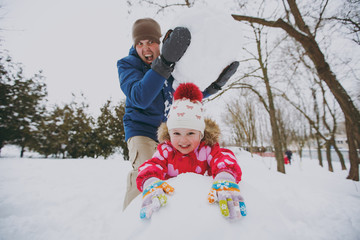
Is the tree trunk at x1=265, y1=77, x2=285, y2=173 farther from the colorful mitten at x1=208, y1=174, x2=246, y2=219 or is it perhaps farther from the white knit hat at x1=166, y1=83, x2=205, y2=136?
the colorful mitten at x1=208, y1=174, x2=246, y2=219

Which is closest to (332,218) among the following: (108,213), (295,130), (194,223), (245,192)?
(245,192)

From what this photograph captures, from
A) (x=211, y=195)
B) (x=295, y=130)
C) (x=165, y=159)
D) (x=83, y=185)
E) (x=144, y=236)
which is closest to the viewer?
(x=144, y=236)

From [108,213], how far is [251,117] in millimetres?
12087

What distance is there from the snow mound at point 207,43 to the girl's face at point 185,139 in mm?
545

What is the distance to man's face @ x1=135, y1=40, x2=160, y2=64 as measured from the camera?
1.66 metres

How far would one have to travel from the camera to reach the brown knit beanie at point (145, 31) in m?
1.63

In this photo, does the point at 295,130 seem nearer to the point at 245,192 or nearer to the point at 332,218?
the point at 332,218

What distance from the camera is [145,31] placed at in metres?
1.63

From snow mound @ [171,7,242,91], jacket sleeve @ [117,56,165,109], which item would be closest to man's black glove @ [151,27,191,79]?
jacket sleeve @ [117,56,165,109]

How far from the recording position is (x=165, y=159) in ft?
4.20

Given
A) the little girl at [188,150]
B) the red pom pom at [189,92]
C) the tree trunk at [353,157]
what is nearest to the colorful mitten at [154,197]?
the little girl at [188,150]

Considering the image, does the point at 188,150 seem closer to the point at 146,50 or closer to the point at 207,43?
the point at 207,43

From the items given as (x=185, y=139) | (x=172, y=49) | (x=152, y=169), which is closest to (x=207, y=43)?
(x=172, y=49)

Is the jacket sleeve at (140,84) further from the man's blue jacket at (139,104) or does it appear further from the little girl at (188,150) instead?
the little girl at (188,150)
